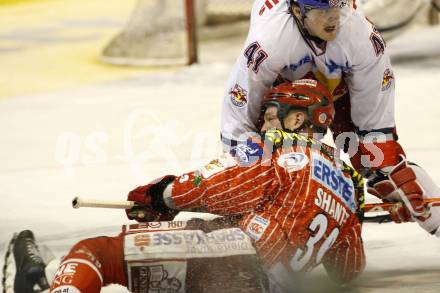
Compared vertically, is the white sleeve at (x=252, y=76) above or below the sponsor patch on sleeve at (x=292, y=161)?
above

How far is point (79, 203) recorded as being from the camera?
3336mm

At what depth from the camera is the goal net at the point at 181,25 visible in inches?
314

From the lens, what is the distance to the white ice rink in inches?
159

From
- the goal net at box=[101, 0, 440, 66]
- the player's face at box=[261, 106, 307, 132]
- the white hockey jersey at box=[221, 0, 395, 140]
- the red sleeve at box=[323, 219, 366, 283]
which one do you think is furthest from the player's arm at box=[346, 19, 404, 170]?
the goal net at box=[101, 0, 440, 66]

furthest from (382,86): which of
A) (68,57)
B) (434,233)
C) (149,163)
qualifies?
(68,57)

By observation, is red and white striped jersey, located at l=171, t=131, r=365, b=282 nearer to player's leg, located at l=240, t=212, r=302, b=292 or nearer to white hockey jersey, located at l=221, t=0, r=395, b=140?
player's leg, located at l=240, t=212, r=302, b=292

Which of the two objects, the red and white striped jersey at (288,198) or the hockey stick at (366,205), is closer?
the red and white striped jersey at (288,198)

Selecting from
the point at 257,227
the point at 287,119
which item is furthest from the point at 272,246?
the point at 287,119

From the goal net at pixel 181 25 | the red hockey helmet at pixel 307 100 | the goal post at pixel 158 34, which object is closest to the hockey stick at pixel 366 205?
the red hockey helmet at pixel 307 100

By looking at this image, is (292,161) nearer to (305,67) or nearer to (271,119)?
(271,119)

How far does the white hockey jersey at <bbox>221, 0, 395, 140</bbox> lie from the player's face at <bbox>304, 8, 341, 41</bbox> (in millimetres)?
78

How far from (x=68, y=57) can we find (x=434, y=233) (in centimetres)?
574

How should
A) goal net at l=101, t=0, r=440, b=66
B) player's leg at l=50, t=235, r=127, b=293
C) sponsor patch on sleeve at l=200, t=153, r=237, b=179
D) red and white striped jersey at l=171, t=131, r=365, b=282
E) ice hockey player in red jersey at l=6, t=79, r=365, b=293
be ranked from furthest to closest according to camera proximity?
goal net at l=101, t=0, r=440, b=66 → sponsor patch on sleeve at l=200, t=153, r=237, b=179 → red and white striped jersey at l=171, t=131, r=365, b=282 → ice hockey player in red jersey at l=6, t=79, r=365, b=293 → player's leg at l=50, t=235, r=127, b=293

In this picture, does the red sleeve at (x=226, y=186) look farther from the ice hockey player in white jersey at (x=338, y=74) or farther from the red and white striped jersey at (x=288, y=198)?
the ice hockey player in white jersey at (x=338, y=74)
